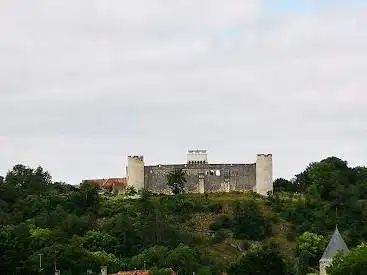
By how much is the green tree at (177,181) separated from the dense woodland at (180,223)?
99mm

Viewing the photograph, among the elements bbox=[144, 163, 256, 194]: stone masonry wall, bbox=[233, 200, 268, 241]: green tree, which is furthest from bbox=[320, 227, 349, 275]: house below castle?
bbox=[144, 163, 256, 194]: stone masonry wall

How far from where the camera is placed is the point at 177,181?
12569cm

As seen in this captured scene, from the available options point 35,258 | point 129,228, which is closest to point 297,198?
point 129,228

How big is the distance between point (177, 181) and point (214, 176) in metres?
3.77

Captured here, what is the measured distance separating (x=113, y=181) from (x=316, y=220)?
3166 cm

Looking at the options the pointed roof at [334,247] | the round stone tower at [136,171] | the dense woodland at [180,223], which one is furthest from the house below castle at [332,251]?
the round stone tower at [136,171]

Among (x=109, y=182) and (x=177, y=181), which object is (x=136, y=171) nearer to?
(x=177, y=181)

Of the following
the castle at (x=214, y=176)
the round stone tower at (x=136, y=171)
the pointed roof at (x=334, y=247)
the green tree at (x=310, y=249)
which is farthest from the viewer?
the round stone tower at (x=136, y=171)

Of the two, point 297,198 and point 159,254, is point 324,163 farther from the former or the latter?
point 159,254

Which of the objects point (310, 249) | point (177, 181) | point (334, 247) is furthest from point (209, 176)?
point (334, 247)

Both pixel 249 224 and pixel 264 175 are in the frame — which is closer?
pixel 249 224

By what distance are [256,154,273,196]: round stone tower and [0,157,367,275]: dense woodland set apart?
1.27m

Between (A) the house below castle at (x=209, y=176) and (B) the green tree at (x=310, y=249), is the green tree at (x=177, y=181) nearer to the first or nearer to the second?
(A) the house below castle at (x=209, y=176)

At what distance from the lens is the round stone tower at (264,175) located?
12475 centimetres
